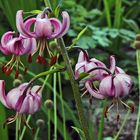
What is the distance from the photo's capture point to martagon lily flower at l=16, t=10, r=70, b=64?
88 cm

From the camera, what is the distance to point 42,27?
2.89 ft

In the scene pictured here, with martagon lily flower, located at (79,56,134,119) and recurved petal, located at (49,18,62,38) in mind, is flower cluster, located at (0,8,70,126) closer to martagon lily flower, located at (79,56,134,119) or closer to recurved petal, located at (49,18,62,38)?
recurved petal, located at (49,18,62,38)

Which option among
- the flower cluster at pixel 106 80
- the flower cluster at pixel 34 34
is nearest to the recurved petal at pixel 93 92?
the flower cluster at pixel 106 80

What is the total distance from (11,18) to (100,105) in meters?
0.48

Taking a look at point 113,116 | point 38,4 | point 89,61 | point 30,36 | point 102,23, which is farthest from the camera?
point 102,23

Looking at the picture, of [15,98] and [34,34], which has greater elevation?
[34,34]

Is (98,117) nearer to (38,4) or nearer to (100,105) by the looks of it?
(100,105)

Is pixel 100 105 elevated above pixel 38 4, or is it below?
below

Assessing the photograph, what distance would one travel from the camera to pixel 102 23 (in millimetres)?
2516

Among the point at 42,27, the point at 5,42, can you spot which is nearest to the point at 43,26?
the point at 42,27

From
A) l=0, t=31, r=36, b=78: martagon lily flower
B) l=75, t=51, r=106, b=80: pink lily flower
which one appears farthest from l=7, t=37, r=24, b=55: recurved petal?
l=75, t=51, r=106, b=80: pink lily flower

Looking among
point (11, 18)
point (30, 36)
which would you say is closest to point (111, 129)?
point (11, 18)

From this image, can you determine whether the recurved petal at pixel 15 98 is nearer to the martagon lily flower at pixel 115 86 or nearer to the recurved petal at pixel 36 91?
the recurved petal at pixel 36 91

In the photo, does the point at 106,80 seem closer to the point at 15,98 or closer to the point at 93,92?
the point at 93,92
